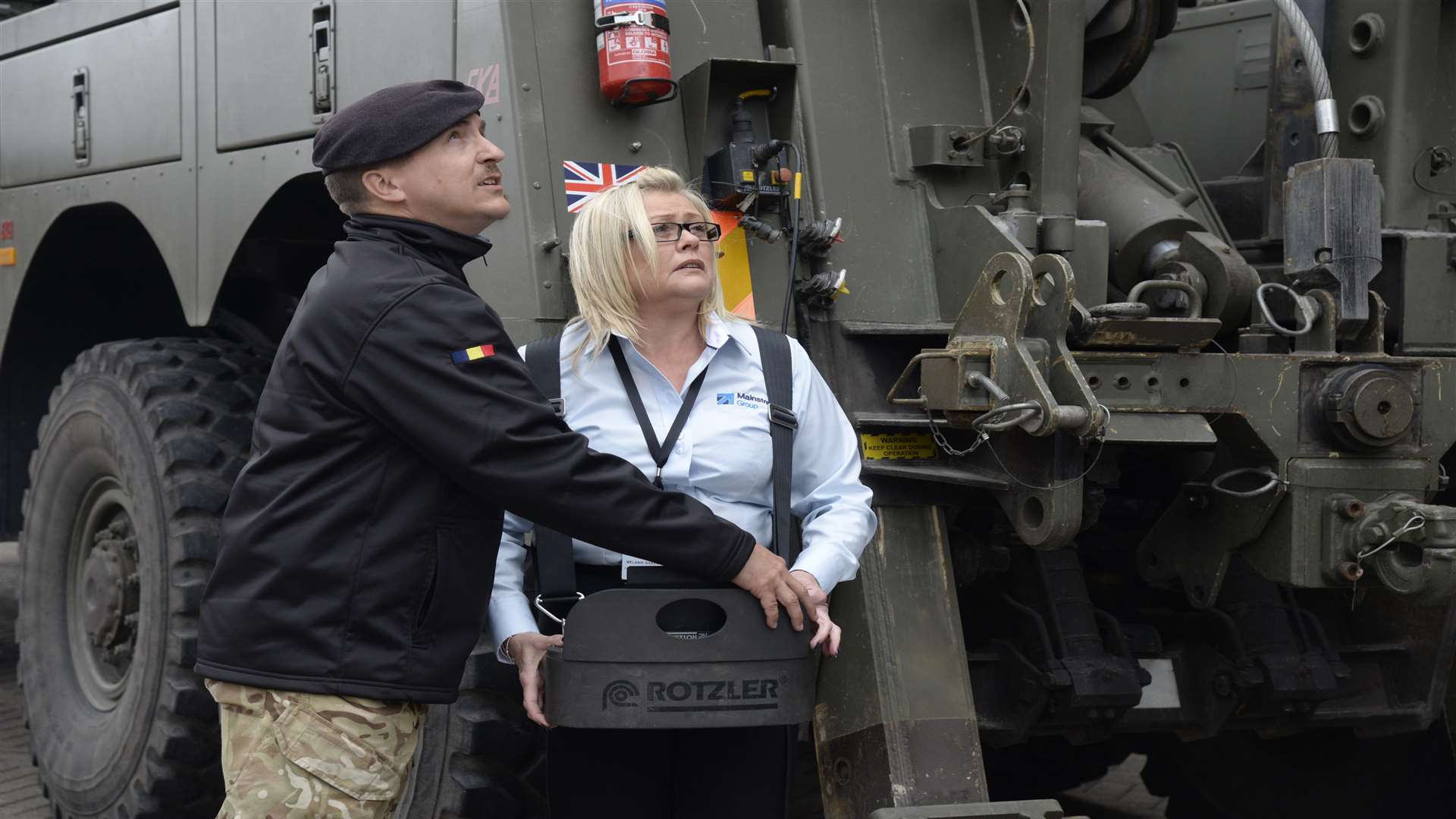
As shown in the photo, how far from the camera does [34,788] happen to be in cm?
522

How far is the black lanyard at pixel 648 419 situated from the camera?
248 centimetres

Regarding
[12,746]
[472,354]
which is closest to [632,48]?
[472,354]

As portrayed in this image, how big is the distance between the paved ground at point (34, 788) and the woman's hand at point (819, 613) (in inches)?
125

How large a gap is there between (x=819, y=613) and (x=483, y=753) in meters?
1.16

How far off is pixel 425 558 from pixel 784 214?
1384 millimetres

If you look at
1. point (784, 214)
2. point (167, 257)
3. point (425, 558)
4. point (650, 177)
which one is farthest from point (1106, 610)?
point (167, 257)

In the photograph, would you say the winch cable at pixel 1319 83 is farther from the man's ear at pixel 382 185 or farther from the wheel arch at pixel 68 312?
the wheel arch at pixel 68 312

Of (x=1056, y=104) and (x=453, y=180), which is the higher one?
(x=1056, y=104)

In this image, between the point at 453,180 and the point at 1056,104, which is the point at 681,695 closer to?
the point at 453,180

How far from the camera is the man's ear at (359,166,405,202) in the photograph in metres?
2.38

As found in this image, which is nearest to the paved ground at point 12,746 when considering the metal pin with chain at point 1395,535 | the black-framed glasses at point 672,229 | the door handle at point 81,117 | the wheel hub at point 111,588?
the wheel hub at point 111,588

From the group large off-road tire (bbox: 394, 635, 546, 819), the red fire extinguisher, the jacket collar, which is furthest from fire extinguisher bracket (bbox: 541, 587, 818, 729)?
the red fire extinguisher

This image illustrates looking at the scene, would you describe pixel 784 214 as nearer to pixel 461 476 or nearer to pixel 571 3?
pixel 571 3

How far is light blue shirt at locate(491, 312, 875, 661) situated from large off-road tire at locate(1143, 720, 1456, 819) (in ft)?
7.80
